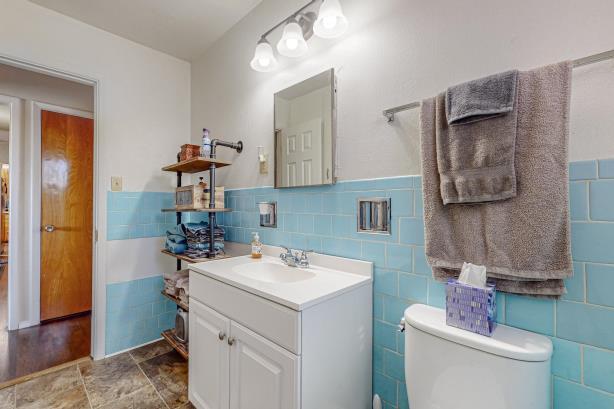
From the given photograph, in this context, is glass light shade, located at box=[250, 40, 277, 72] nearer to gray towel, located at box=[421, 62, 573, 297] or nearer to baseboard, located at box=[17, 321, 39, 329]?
gray towel, located at box=[421, 62, 573, 297]

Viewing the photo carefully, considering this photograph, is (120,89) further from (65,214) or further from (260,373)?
(260,373)

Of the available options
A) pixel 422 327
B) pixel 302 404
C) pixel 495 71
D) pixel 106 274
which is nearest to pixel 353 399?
pixel 302 404

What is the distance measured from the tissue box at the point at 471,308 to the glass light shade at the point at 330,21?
43.8 inches

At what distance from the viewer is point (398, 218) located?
1092mm

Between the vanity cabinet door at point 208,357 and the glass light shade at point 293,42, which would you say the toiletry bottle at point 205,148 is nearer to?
the glass light shade at point 293,42

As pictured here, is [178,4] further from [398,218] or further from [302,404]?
[302,404]

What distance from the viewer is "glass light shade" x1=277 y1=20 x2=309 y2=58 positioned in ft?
4.37

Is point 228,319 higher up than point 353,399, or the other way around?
point 228,319

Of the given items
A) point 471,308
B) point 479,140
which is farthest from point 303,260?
point 479,140

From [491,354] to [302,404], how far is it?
A: 0.57 m

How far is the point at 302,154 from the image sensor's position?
144 cm

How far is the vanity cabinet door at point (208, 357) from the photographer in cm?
118

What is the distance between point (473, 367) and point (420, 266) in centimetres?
36

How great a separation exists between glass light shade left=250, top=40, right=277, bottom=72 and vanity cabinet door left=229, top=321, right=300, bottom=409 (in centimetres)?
133
